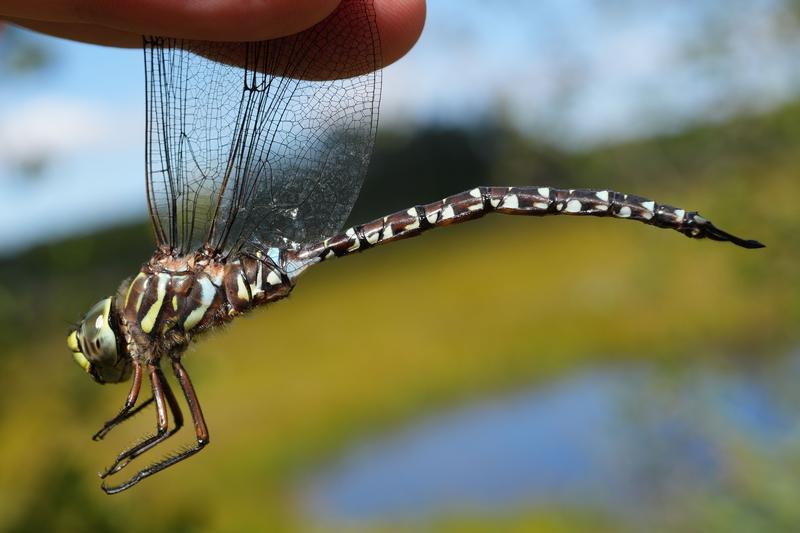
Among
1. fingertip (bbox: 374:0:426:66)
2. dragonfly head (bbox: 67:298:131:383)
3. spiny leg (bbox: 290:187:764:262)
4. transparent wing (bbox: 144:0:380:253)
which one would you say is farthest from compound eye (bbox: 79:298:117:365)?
fingertip (bbox: 374:0:426:66)

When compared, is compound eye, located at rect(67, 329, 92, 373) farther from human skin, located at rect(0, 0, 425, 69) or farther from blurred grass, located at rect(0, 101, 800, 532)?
human skin, located at rect(0, 0, 425, 69)

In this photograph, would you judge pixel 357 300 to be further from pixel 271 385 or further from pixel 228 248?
pixel 228 248

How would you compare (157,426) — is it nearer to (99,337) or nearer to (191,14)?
(99,337)

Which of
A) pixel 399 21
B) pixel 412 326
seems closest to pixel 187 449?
pixel 399 21

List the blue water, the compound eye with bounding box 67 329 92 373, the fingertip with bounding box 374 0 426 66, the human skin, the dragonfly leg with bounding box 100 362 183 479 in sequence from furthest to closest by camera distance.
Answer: the blue water
the compound eye with bounding box 67 329 92 373
the dragonfly leg with bounding box 100 362 183 479
the fingertip with bounding box 374 0 426 66
the human skin

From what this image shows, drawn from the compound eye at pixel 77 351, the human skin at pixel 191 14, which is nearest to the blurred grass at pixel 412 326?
the compound eye at pixel 77 351

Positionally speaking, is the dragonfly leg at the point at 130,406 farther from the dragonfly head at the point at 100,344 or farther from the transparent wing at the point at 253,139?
the transparent wing at the point at 253,139
